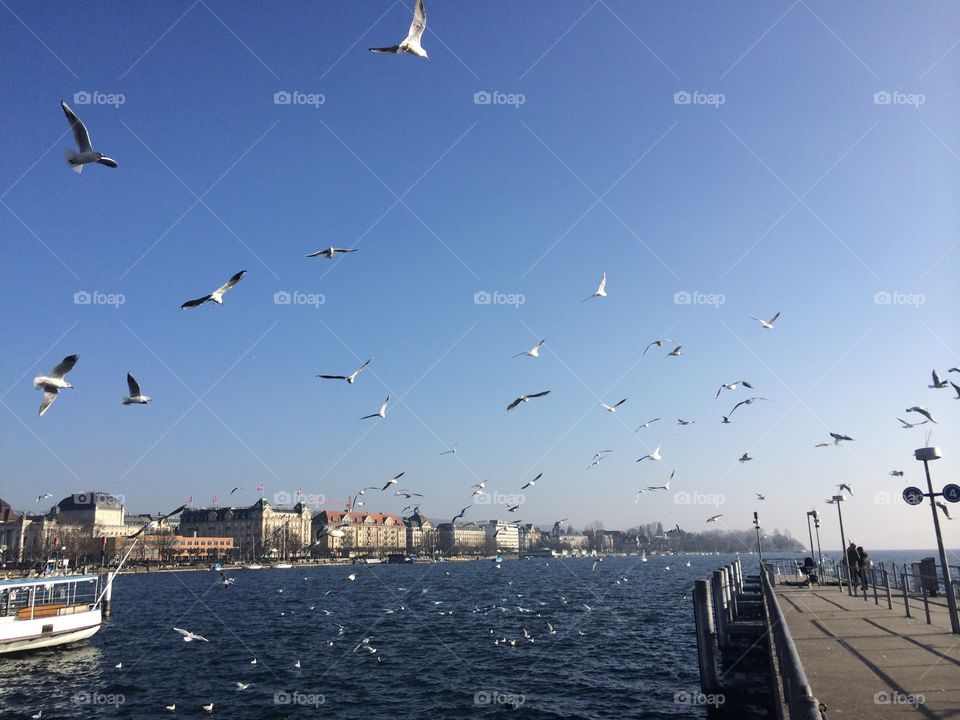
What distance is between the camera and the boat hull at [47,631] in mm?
37469

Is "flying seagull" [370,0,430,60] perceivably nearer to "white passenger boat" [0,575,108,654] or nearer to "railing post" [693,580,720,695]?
"railing post" [693,580,720,695]

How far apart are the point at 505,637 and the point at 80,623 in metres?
26.3

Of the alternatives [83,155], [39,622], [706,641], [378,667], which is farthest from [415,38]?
[39,622]

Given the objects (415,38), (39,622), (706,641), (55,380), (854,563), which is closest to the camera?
(415,38)

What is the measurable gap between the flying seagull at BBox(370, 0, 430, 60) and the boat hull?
131 ft

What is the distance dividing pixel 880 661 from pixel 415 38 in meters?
15.6

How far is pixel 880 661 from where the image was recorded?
13469 mm

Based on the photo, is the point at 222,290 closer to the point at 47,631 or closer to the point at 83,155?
the point at 83,155

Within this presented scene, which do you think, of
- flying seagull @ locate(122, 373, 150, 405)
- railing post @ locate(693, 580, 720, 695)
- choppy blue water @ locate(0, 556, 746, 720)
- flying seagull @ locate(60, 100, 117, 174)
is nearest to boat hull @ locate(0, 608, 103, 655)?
choppy blue water @ locate(0, 556, 746, 720)

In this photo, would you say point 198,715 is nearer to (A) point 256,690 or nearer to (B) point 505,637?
(A) point 256,690

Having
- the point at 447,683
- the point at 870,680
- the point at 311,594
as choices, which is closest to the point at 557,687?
the point at 447,683

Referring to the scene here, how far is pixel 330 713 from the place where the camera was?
23328mm

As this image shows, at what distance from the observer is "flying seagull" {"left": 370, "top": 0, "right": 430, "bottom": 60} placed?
43.0 ft

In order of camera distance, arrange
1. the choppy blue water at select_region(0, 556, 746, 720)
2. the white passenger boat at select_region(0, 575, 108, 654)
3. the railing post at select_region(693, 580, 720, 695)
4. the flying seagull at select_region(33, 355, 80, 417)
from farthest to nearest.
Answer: the white passenger boat at select_region(0, 575, 108, 654) < the choppy blue water at select_region(0, 556, 746, 720) < the railing post at select_region(693, 580, 720, 695) < the flying seagull at select_region(33, 355, 80, 417)
